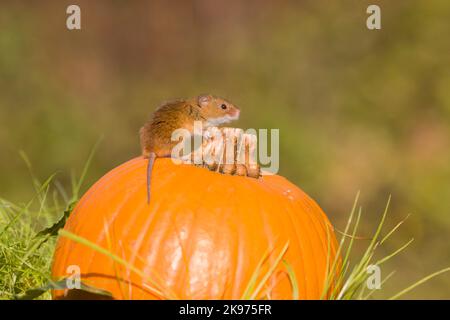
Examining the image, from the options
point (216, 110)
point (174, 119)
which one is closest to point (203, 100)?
point (216, 110)

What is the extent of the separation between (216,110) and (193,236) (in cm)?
163

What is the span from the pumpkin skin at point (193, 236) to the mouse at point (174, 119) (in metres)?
0.11

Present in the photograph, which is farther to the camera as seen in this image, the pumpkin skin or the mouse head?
the mouse head

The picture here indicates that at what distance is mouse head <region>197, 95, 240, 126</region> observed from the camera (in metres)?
3.66

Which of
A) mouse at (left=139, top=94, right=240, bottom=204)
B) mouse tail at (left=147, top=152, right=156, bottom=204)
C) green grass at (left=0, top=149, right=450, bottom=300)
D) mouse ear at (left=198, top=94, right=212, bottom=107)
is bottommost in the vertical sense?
green grass at (left=0, top=149, right=450, bottom=300)

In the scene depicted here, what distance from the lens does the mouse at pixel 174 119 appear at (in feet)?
9.42

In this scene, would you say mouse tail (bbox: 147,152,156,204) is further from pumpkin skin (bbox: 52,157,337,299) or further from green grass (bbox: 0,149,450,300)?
green grass (bbox: 0,149,450,300)

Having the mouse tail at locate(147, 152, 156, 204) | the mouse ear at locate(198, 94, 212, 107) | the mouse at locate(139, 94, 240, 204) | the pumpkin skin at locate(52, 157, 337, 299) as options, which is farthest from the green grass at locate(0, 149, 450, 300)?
the mouse ear at locate(198, 94, 212, 107)

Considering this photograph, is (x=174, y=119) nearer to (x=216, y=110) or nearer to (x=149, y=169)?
(x=149, y=169)

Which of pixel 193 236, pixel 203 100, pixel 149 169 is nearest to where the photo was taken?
pixel 193 236

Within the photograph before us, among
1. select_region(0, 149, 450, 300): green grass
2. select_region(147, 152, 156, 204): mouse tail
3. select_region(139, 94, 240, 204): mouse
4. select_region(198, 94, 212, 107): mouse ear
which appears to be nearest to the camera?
select_region(0, 149, 450, 300): green grass

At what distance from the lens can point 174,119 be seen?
3135mm

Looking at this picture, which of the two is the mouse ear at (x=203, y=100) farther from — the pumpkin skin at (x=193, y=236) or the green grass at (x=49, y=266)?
the pumpkin skin at (x=193, y=236)
